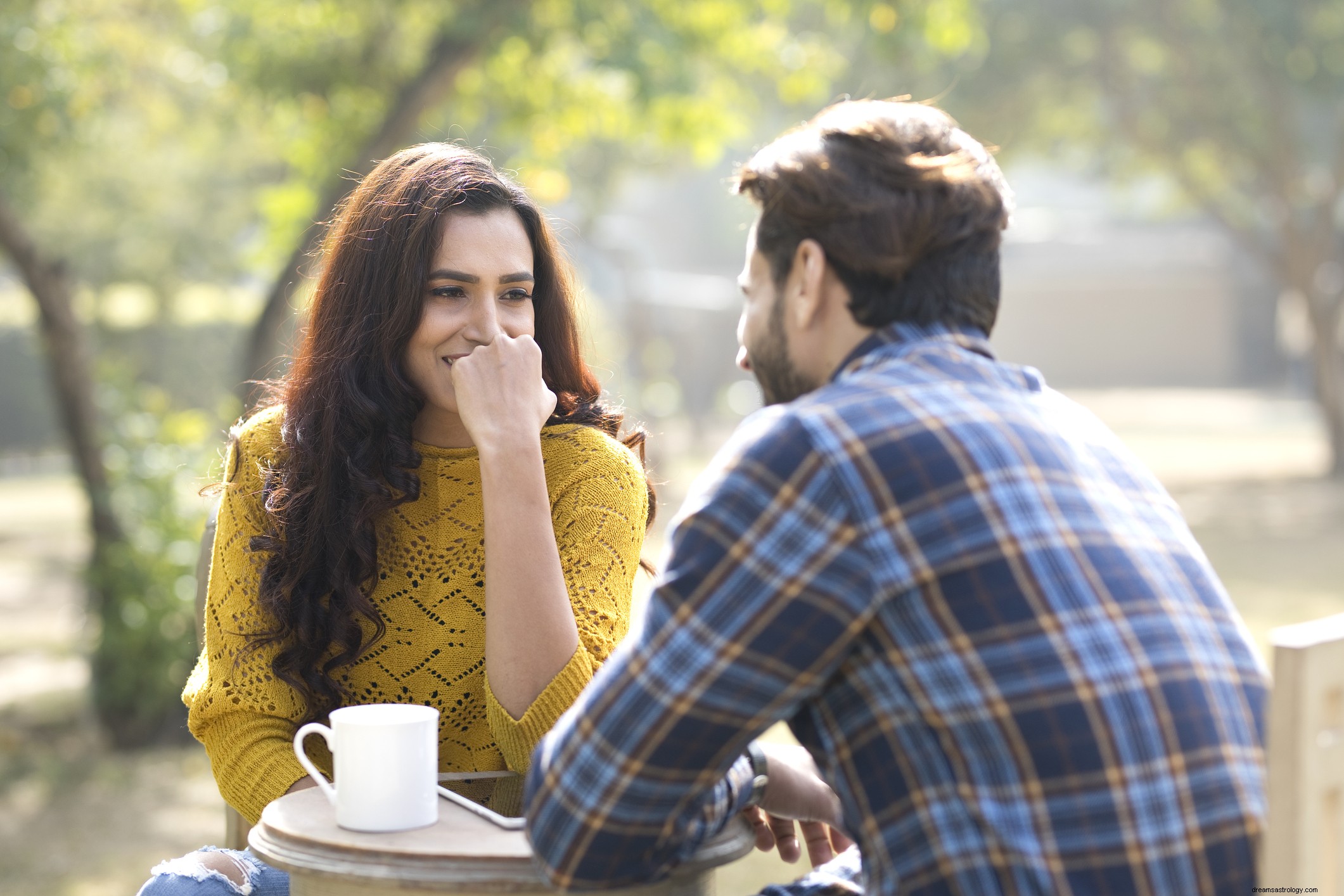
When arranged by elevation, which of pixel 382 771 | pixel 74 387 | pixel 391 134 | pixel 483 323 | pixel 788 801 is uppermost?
pixel 391 134

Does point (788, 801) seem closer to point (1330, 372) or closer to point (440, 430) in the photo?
point (440, 430)

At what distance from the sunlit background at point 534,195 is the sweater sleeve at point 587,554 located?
19.1 inches

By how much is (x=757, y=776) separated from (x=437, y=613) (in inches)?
30.7

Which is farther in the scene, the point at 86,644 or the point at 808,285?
the point at 86,644

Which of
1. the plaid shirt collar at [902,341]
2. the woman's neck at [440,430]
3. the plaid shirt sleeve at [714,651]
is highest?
Answer: the plaid shirt collar at [902,341]

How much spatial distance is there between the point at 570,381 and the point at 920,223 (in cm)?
126

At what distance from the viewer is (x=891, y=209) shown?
1.50 meters

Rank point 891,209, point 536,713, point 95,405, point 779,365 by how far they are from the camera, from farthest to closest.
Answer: point 95,405
point 536,713
point 779,365
point 891,209

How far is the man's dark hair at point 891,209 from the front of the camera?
1.50 meters

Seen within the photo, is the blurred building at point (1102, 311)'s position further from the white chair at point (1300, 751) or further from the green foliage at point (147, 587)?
the white chair at point (1300, 751)

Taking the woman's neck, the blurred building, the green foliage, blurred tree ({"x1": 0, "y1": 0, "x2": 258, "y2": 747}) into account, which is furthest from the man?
the blurred building

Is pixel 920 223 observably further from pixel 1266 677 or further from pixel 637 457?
pixel 637 457

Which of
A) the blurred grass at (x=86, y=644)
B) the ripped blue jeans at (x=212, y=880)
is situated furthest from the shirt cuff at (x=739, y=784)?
the blurred grass at (x=86, y=644)

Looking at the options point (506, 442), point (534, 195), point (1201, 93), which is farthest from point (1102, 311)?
point (506, 442)
